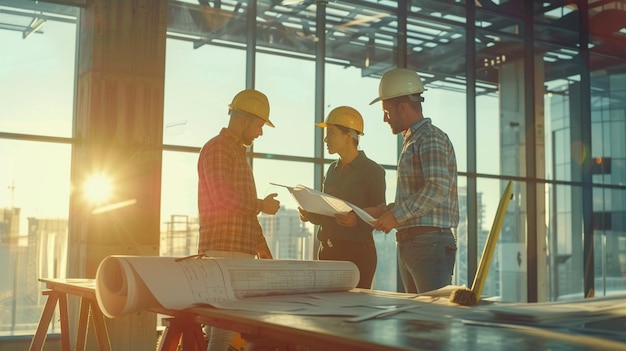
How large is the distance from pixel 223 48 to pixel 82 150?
1.95 metres

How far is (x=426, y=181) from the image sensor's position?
3254 mm

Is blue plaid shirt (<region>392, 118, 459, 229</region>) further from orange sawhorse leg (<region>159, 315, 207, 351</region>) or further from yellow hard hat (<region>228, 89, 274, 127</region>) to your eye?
orange sawhorse leg (<region>159, 315, 207, 351</region>)

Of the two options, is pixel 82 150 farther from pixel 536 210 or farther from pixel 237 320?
pixel 536 210

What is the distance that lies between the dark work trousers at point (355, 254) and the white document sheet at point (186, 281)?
1.92m

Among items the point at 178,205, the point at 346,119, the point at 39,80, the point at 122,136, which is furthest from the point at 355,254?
the point at 39,80

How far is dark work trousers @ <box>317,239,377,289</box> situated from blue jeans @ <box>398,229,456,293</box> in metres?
0.94

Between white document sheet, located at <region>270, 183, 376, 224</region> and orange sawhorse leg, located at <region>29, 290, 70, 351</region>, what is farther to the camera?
orange sawhorse leg, located at <region>29, 290, 70, 351</region>

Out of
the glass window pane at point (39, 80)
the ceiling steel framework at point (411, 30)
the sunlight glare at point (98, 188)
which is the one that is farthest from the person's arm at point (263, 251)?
the ceiling steel framework at point (411, 30)

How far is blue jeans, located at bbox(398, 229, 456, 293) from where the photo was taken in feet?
10.7

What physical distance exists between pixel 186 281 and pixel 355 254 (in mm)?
2408

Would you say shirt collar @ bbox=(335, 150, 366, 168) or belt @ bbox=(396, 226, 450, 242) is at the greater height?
shirt collar @ bbox=(335, 150, 366, 168)

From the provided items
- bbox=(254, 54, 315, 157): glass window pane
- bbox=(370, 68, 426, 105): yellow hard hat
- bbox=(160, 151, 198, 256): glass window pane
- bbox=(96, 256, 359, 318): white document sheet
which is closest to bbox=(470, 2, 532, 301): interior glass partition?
bbox=(254, 54, 315, 157): glass window pane

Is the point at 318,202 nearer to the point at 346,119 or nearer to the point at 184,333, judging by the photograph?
the point at 346,119

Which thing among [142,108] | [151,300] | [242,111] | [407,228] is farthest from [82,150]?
[151,300]
